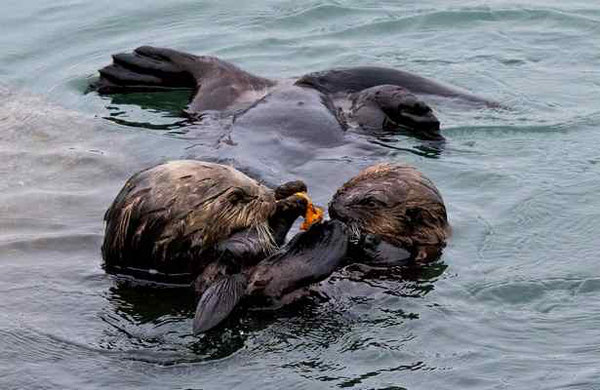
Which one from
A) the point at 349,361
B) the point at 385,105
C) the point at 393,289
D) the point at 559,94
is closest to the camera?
the point at 349,361

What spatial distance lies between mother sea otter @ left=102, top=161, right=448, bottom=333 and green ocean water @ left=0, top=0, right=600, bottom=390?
144 mm

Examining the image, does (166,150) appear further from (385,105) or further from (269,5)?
(269,5)

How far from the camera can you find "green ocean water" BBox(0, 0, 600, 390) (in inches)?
201

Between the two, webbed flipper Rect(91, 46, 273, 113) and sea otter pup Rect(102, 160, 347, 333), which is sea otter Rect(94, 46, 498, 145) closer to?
webbed flipper Rect(91, 46, 273, 113)

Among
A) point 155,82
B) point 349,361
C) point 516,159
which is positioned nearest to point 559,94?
point 516,159

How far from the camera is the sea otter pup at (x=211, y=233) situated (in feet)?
18.0

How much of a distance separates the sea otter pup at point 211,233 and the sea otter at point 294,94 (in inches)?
63.0

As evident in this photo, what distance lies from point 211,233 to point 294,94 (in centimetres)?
→ 244

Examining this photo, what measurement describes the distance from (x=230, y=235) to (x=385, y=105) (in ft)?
8.47

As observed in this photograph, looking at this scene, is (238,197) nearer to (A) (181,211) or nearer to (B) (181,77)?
(A) (181,211)

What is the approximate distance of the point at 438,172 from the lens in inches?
299

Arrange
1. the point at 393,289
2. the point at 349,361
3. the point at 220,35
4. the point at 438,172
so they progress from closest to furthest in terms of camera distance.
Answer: the point at 349,361 < the point at 393,289 < the point at 438,172 < the point at 220,35

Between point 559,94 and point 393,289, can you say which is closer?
point 393,289

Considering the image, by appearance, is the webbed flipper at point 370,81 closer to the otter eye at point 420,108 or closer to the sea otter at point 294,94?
the sea otter at point 294,94
